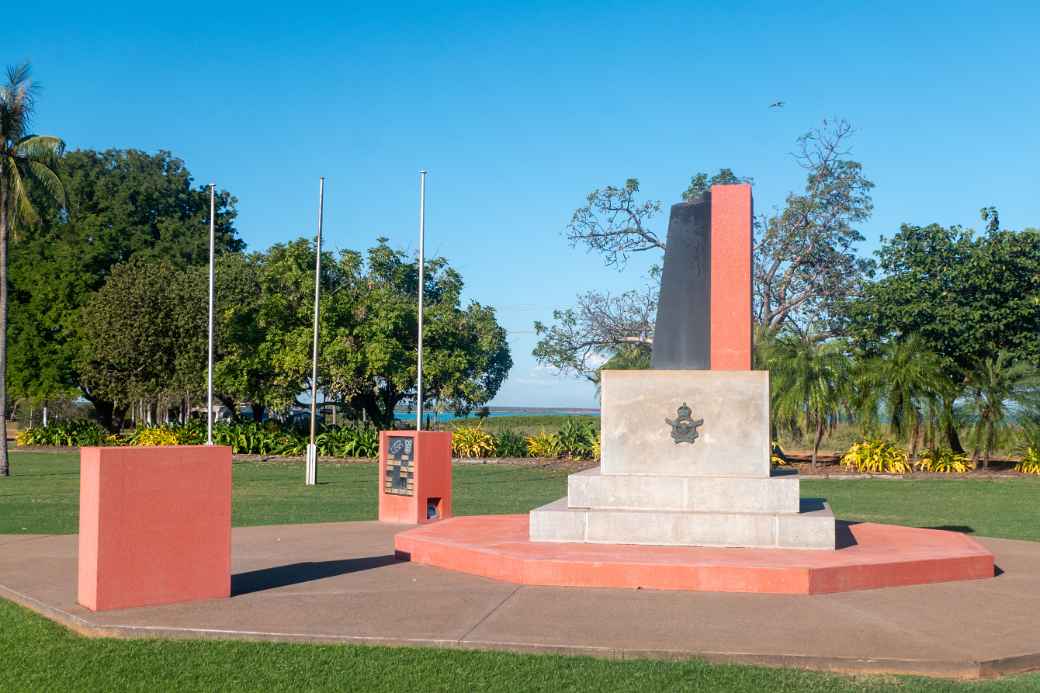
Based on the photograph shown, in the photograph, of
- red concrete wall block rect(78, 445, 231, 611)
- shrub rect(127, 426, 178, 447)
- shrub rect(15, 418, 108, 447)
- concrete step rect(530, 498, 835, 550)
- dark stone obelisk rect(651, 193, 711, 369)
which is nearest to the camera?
red concrete wall block rect(78, 445, 231, 611)

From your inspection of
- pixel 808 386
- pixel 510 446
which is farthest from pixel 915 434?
pixel 510 446

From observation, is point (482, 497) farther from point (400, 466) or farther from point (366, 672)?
point (366, 672)

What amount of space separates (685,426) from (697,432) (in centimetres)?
14

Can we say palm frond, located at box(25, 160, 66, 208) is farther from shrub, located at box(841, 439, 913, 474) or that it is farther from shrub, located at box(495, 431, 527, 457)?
shrub, located at box(841, 439, 913, 474)

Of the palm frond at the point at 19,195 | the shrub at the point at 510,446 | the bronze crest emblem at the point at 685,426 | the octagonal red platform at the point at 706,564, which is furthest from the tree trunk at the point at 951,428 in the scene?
the palm frond at the point at 19,195

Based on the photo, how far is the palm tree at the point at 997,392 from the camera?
26.7 metres

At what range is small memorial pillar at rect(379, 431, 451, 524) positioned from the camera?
14547 millimetres

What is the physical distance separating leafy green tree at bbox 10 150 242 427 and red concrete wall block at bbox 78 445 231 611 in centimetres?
3094

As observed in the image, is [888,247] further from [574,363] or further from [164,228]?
[164,228]

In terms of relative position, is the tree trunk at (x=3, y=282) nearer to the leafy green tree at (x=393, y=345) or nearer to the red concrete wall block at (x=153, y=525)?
the leafy green tree at (x=393, y=345)

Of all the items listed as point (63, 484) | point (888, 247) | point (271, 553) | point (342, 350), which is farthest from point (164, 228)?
point (271, 553)

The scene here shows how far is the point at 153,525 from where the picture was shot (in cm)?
832

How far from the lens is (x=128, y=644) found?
7082 mm

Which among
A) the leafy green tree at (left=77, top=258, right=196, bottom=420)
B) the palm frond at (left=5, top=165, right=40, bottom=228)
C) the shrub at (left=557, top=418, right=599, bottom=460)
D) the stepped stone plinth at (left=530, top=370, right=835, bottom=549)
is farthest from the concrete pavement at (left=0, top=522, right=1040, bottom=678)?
the leafy green tree at (left=77, top=258, right=196, bottom=420)
